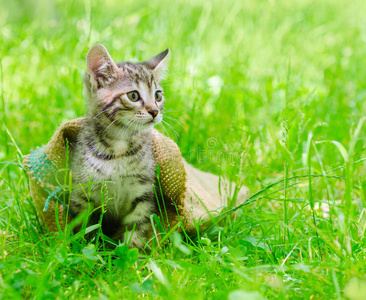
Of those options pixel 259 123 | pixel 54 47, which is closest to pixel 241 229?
pixel 259 123

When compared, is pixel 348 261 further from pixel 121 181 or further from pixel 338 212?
pixel 121 181

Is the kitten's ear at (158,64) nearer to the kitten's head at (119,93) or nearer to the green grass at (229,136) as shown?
the kitten's head at (119,93)

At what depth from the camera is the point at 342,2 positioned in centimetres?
745

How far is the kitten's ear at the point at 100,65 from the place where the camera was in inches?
88.5

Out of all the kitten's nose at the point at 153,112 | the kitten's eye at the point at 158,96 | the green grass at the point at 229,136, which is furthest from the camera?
the kitten's eye at the point at 158,96

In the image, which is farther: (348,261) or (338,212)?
(338,212)

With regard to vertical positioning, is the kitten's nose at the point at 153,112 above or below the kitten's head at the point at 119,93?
below

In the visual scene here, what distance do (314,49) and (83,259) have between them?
14.5 ft

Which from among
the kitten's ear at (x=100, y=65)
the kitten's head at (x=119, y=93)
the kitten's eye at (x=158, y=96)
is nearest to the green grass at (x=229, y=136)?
the kitten's eye at (x=158, y=96)

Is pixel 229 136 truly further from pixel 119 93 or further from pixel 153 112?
pixel 119 93

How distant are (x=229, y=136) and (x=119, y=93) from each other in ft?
3.08

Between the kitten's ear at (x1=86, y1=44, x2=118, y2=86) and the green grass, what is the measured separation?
1.37ft

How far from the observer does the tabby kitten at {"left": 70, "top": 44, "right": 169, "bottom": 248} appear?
88.3 inches

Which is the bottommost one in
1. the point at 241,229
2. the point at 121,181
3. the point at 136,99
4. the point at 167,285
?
the point at 241,229
